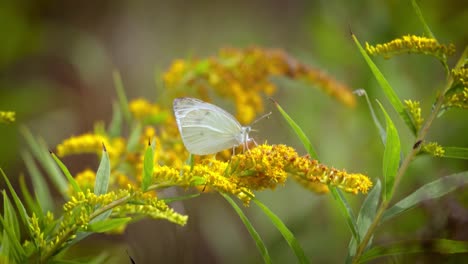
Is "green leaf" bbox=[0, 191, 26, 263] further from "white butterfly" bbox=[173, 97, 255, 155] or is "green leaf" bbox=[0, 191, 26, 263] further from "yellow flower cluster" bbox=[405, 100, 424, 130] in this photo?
"yellow flower cluster" bbox=[405, 100, 424, 130]

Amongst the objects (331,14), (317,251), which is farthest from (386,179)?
(331,14)

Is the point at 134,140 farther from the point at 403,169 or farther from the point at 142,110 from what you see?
the point at 403,169

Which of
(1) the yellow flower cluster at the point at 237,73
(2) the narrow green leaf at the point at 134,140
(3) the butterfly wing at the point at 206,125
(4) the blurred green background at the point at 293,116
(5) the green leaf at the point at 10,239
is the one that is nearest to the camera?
(5) the green leaf at the point at 10,239

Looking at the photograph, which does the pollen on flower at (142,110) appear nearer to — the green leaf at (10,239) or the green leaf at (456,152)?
the green leaf at (10,239)

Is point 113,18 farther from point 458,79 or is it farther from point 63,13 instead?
point 458,79

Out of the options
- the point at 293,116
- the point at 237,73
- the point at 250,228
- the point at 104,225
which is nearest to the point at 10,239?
the point at 104,225

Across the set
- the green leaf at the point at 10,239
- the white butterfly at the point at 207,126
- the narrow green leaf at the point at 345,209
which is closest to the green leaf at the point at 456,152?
the narrow green leaf at the point at 345,209

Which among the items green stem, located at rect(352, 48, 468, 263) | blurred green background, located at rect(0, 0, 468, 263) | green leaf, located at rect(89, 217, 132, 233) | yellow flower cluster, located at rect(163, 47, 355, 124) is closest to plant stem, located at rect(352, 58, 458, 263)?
green stem, located at rect(352, 48, 468, 263)
